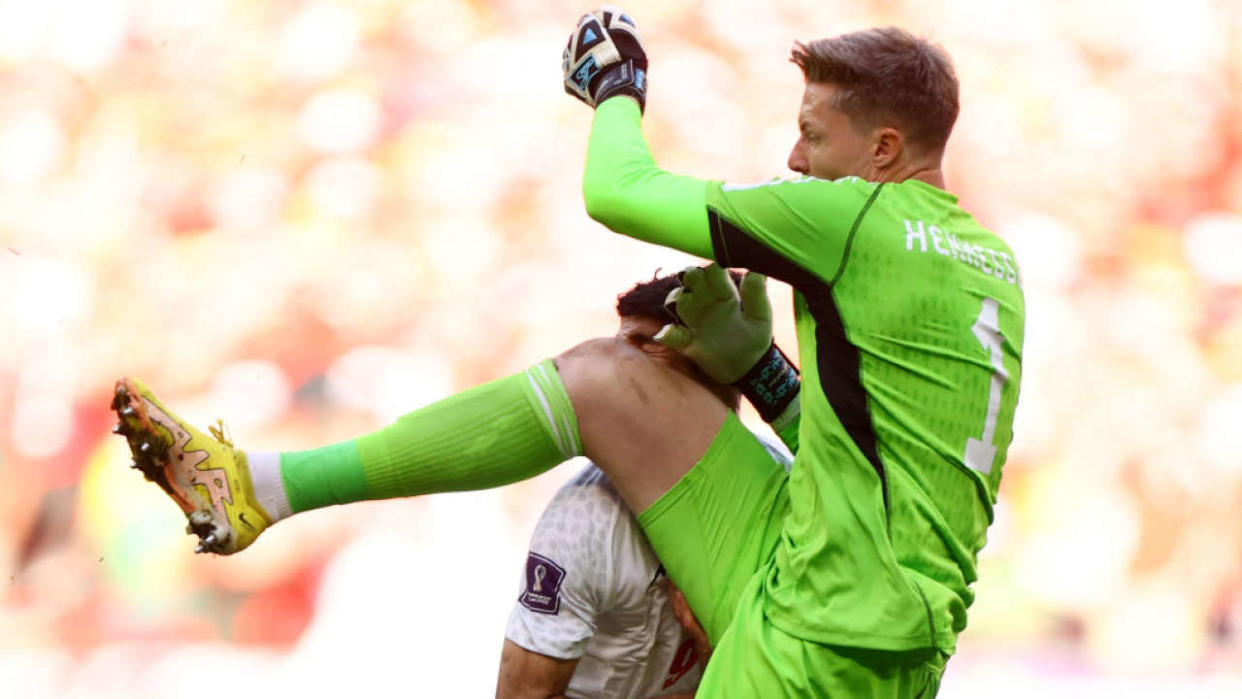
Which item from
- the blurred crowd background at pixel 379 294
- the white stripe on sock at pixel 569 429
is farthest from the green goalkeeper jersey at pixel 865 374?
the blurred crowd background at pixel 379 294

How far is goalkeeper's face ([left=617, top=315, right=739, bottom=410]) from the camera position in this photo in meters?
1.98

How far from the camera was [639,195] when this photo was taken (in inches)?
67.9

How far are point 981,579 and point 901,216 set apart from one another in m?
2.05

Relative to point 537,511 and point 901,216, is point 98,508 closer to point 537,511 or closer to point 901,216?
point 537,511

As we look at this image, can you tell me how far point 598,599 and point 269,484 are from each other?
1.48 feet

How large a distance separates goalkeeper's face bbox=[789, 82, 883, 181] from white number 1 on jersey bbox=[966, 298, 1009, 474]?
21 cm

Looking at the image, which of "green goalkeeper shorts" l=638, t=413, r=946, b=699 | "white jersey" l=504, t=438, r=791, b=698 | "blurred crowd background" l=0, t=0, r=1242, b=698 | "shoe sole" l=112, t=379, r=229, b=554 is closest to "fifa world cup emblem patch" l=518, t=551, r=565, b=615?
"white jersey" l=504, t=438, r=791, b=698

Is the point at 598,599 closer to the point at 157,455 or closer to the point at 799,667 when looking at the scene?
the point at 799,667

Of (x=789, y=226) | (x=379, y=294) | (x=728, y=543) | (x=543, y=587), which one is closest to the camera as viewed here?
(x=789, y=226)

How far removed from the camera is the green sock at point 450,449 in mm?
1871

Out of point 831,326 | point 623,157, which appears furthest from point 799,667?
point 623,157

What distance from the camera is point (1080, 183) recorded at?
3666 mm

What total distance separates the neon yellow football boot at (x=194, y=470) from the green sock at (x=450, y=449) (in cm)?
6

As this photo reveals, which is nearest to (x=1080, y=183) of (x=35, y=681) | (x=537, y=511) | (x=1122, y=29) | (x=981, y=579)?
(x=1122, y=29)
